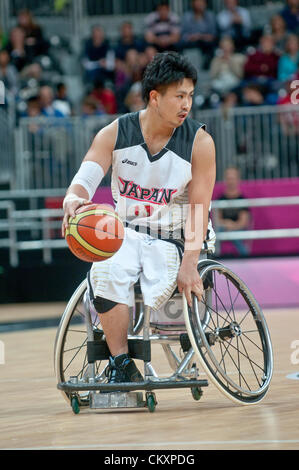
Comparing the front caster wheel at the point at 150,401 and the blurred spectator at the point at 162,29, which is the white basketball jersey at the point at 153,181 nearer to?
the front caster wheel at the point at 150,401

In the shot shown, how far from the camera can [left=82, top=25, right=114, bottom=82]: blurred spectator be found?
15.7 meters

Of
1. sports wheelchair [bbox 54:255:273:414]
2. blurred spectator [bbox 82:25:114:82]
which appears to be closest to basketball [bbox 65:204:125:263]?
sports wheelchair [bbox 54:255:273:414]

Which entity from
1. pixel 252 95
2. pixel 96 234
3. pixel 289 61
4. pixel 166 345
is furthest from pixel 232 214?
pixel 96 234

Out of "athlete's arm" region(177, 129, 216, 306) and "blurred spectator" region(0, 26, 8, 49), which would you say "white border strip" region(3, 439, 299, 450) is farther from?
"blurred spectator" region(0, 26, 8, 49)

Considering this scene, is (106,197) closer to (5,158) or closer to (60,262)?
(60,262)

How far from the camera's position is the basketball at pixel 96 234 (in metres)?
4.44

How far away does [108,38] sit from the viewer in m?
16.9

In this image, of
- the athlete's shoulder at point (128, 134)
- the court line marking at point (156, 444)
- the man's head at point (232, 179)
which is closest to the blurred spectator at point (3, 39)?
the man's head at point (232, 179)

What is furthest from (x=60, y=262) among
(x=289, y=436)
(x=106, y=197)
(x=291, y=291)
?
(x=289, y=436)

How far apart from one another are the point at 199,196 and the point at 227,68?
34.0 feet

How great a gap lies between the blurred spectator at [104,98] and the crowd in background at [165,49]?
14mm

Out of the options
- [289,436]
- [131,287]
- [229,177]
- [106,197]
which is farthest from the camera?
[106,197]

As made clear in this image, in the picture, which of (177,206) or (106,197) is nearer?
(177,206)
